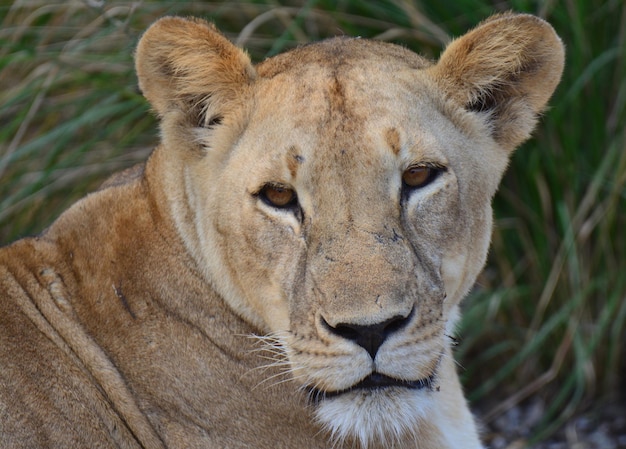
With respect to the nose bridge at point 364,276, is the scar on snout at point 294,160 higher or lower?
higher

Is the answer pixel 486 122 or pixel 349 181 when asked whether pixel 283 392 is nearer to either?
pixel 349 181

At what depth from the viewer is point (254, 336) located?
3533 millimetres

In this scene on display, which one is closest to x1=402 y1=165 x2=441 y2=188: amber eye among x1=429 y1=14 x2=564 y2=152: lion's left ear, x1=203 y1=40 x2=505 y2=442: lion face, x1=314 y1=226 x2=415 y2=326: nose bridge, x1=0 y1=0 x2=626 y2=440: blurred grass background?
x1=203 y1=40 x2=505 y2=442: lion face

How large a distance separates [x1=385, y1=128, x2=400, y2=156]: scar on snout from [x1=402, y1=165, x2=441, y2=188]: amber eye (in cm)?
8

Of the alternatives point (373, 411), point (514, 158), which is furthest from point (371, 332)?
point (514, 158)

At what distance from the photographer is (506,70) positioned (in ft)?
12.6

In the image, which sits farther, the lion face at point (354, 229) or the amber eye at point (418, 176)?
the amber eye at point (418, 176)

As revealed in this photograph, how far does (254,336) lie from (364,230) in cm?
57

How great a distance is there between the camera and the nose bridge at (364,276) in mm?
3098

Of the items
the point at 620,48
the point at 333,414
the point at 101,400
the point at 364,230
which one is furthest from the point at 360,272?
the point at 620,48

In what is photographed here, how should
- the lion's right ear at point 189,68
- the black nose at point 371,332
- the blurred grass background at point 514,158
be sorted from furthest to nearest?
1. the blurred grass background at point 514,158
2. the lion's right ear at point 189,68
3. the black nose at point 371,332

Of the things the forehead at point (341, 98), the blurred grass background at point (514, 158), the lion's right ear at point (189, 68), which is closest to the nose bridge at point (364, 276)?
the forehead at point (341, 98)

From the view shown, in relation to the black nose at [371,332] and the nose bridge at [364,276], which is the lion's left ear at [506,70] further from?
the black nose at [371,332]

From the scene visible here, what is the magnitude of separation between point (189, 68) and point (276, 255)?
75 centimetres
